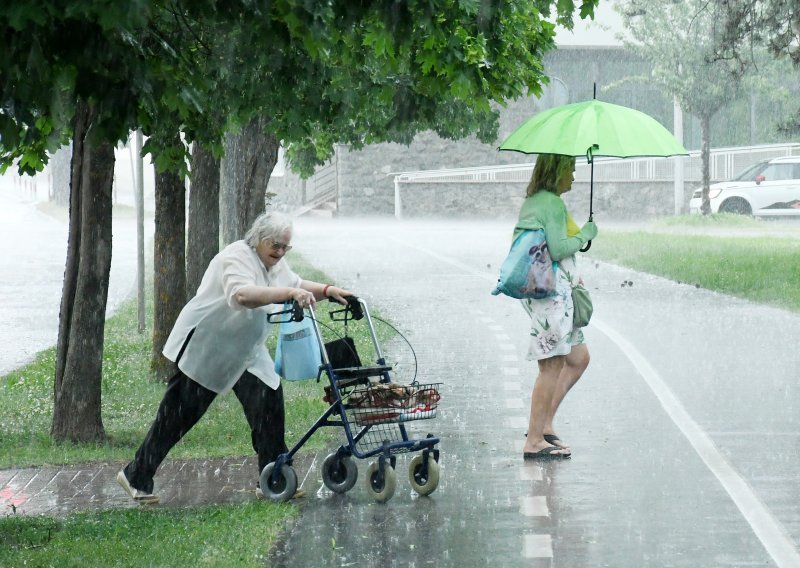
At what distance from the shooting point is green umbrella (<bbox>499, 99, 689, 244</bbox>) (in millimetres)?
9453

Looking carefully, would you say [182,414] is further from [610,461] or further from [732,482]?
[732,482]

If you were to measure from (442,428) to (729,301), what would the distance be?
35.4 feet

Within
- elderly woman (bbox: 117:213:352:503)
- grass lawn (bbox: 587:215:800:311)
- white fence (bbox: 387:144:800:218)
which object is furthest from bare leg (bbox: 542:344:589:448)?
white fence (bbox: 387:144:800:218)

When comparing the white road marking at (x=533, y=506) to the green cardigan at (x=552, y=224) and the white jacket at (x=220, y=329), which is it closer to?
the white jacket at (x=220, y=329)

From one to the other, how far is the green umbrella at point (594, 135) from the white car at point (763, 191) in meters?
36.0

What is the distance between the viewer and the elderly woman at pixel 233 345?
818 centimetres

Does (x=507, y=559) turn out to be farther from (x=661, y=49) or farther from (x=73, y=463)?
(x=661, y=49)

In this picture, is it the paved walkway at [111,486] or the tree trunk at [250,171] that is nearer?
the paved walkway at [111,486]

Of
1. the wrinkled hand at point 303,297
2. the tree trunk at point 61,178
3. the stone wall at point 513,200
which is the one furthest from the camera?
the tree trunk at point 61,178

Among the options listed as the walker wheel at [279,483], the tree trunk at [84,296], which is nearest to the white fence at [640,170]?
the tree trunk at [84,296]

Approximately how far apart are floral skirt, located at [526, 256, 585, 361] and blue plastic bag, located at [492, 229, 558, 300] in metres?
0.10

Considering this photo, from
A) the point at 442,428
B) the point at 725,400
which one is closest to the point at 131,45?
the point at 442,428

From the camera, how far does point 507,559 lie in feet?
22.8

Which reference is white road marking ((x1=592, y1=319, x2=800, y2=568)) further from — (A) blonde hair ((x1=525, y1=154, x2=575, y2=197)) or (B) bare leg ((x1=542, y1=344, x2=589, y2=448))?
(A) blonde hair ((x1=525, y1=154, x2=575, y2=197))
